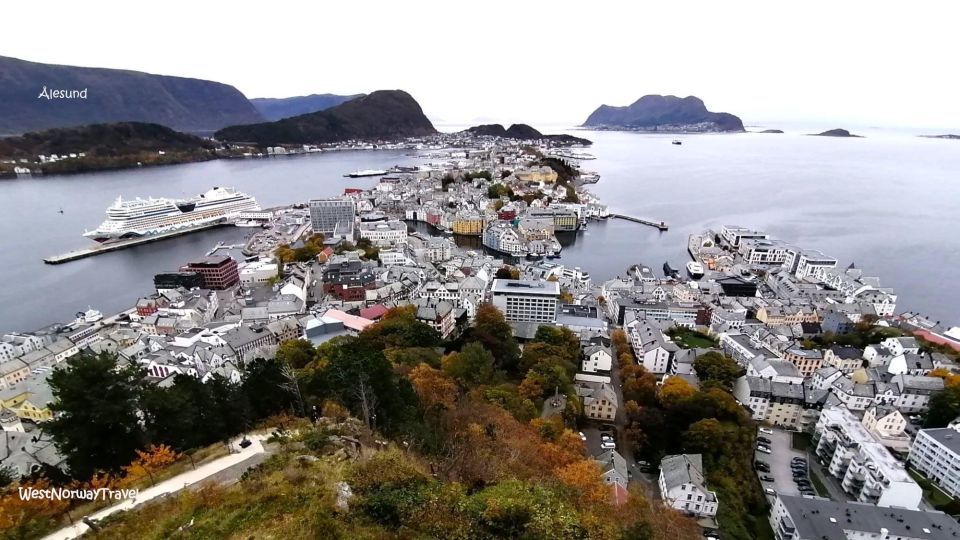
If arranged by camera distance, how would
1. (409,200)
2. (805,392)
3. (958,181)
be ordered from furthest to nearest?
(958,181) → (409,200) → (805,392)

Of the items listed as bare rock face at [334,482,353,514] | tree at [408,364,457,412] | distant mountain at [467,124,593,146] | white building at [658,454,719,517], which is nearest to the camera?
bare rock face at [334,482,353,514]

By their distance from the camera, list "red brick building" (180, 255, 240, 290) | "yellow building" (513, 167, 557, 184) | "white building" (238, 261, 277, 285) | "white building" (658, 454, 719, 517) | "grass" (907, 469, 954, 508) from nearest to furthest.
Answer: "white building" (658, 454, 719, 517) < "grass" (907, 469, 954, 508) < "red brick building" (180, 255, 240, 290) < "white building" (238, 261, 277, 285) < "yellow building" (513, 167, 557, 184)

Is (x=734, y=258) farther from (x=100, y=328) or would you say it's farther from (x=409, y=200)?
(x=100, y=328)

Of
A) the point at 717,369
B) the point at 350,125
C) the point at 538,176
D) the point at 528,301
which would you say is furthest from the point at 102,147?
the point at 717,369

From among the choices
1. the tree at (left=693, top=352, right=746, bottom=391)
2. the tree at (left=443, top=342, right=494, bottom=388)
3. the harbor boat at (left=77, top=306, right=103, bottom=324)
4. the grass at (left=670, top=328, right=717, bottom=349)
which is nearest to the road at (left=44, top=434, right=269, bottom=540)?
the tree at (left=443, top=342, right=494, bottom=388)

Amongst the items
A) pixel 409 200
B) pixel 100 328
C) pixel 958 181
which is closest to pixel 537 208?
pixel 409 200

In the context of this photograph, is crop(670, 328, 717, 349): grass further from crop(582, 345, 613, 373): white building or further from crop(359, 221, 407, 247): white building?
crop(359, 221, 407, 247): white building

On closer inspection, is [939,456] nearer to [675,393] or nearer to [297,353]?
[675,393]
